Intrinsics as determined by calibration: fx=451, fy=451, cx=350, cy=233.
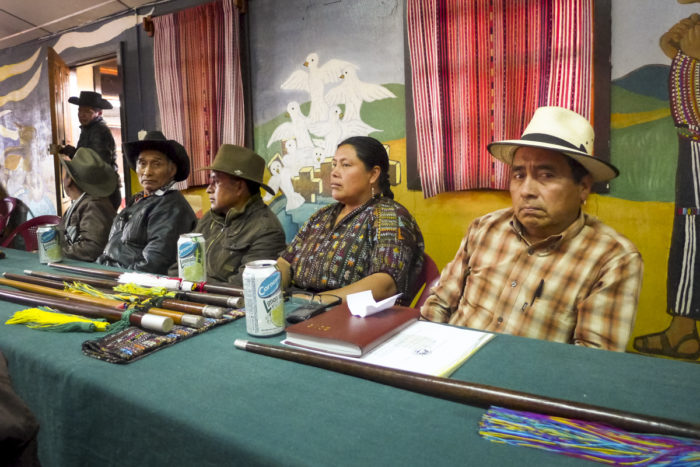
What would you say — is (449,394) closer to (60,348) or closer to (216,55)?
(60,348)

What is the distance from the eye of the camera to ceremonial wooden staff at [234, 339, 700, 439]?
2.06ft

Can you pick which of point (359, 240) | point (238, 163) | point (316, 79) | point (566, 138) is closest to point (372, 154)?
point (359, 240)

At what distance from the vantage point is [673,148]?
6.98 ft

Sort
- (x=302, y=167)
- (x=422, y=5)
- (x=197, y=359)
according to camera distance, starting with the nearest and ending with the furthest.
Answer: (x=197, y=359) < (x=422, y=5) < (x=302, y=167)

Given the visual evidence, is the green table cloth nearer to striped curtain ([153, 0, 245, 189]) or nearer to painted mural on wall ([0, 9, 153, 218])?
striped curtain ([153, 0, 245, 189])

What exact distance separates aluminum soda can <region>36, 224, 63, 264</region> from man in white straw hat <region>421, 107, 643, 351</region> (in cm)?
169

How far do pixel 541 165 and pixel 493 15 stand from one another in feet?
4.83

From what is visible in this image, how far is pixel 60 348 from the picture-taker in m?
1.03

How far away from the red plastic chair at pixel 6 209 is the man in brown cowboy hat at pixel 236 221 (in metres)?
4.41

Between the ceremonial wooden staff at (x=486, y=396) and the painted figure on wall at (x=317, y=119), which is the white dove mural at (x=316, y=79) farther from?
the ceremonial wooden staff at (x=486, y=396)

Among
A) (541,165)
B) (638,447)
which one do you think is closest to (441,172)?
(541,165)

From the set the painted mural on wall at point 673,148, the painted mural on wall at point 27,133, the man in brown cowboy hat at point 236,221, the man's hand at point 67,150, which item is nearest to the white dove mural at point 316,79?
the man in brown cowboy hat at point 236,221

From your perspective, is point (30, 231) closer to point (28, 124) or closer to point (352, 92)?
point (28, 124)

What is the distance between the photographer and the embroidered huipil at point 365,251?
191 cm
